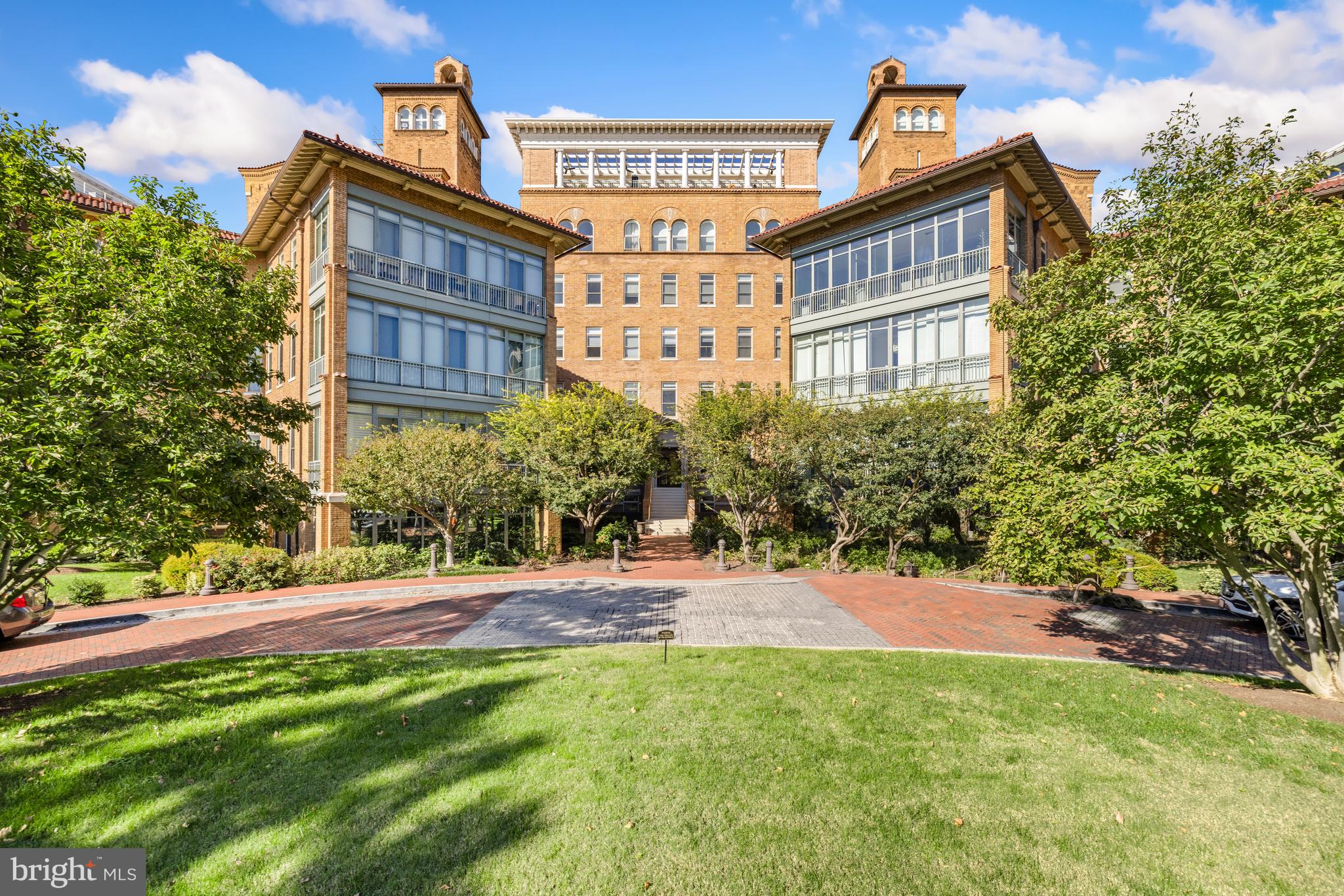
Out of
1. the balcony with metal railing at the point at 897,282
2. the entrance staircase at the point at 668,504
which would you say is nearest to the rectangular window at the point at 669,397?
the entrance staircase at the point at 668,504

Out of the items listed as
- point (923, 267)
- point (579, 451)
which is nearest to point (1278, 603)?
point (923, 267)

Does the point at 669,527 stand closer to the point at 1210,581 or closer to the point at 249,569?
the point at 249,569

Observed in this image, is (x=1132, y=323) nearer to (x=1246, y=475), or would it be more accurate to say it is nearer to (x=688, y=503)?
(x=1246, y=475)

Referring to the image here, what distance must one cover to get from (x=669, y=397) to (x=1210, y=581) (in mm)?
25120

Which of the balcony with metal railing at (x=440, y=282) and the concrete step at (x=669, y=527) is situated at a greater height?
the balcony with metal railing at (x=440, y=282)

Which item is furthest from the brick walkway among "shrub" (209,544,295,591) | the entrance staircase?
the entrance staircase

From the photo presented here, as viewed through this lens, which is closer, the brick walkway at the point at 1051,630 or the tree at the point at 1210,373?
the tree at the point at 1210,373

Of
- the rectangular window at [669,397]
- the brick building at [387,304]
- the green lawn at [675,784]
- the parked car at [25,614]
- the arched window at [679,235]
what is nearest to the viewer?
the green lawn at [675,784]

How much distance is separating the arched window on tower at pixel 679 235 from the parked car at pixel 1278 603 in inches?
1214

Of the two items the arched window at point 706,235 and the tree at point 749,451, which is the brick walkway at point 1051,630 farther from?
the arched window at point 706,235

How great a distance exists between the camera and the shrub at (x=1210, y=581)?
1389 centimetres

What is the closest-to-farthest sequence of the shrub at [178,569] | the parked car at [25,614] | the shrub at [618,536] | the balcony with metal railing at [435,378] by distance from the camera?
the parked car at [25,614], the shrub at [178,569], the balcony with metal railing at [435,378], the shrub at [618,536]

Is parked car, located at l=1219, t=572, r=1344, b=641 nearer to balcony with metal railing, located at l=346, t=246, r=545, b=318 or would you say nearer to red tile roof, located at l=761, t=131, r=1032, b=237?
red tile roof, located at l=761, t=131, r=1032, b=237

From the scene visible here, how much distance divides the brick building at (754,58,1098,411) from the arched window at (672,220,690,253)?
11065mm
